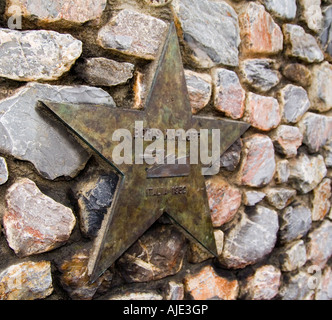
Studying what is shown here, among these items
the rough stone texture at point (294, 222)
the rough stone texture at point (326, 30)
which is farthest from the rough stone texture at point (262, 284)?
the rough stone texture at point (326, 30)

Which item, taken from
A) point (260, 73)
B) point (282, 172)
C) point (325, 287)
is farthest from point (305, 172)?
point (325, 287)

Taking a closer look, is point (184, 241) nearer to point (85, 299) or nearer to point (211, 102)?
point (85, 299)

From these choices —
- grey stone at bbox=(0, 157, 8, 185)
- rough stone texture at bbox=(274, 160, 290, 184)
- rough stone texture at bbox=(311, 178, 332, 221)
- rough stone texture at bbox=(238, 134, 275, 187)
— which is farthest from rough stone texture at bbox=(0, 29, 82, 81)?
rough stone texture at bbox=(311, 178, 332, 221)

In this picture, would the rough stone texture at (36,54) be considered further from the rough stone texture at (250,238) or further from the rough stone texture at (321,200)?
the rough stone texture at (321,200)

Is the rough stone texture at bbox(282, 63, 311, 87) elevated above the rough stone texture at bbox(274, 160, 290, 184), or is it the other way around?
the rough stone texture at bbox(282, 63, 311, 87)

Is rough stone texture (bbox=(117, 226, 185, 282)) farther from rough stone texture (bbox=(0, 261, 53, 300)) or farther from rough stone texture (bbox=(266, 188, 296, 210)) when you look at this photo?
rough stone texture (bbox=(266, 188, 296, 210))

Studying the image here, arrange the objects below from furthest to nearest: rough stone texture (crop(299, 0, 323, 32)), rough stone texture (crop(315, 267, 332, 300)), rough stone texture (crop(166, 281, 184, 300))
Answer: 1. rough stone texture (crop(315, 267, 332, 300))
2. rough stone texture (crop(299, 0, 323, 32))
3. rough stone texture (crop(166, 281, 184, 300))

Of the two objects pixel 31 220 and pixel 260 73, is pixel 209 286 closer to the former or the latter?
pixel 31 220
